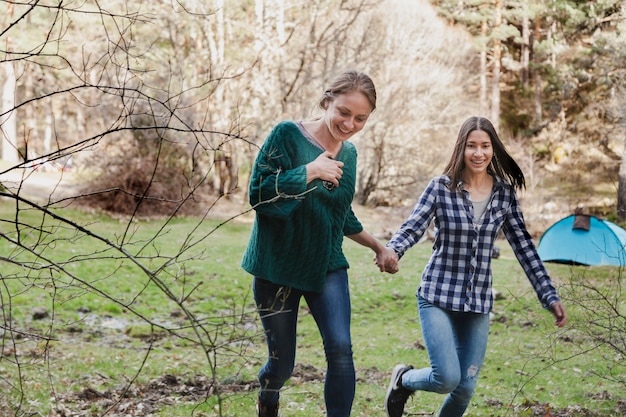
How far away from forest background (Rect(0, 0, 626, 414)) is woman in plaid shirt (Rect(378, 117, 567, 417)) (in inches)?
445

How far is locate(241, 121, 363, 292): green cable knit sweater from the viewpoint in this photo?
364cm

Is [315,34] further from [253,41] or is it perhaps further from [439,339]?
[439,339]

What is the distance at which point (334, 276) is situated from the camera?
3.78 meters

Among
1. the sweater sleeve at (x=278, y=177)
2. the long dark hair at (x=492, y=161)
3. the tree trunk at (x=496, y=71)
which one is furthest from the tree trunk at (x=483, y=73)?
the sweater sleeve at (x=278, y=177)

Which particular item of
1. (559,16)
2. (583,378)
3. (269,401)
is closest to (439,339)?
(269,401)

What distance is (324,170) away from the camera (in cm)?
358

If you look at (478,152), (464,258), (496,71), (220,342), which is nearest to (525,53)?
(496,71)

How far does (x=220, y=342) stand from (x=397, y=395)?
1502 mm

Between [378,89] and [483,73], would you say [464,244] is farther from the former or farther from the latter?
[483,73]

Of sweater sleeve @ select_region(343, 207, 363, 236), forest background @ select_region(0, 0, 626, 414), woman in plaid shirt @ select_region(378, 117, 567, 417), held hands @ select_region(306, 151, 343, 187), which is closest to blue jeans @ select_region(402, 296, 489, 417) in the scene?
woman in plaid shirt @ select_region(378, 117, 567, 417)

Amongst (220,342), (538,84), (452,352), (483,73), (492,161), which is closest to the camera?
(452,352)

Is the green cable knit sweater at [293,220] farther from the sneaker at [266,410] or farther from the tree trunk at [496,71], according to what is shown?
the tree trunk at [496,71]

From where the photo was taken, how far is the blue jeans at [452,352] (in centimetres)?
383

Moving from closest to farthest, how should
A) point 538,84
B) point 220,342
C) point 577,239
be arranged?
point 220,342 → point 577,239 → point 538,84
